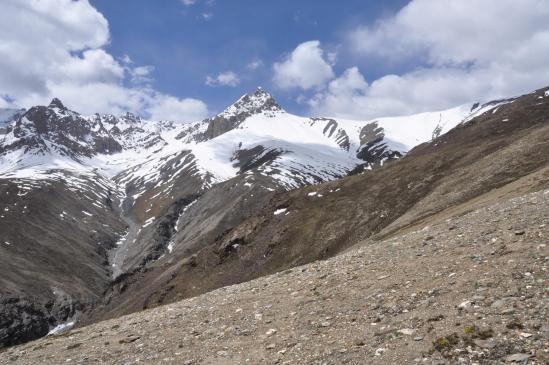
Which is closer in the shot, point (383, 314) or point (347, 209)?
point (383, 314)

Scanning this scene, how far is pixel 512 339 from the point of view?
13.5 meters

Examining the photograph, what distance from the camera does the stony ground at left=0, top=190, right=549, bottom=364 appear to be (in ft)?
47.8

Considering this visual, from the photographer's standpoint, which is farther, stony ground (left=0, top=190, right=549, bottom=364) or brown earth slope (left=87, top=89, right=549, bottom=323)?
brown earth slope (left=87, top=89, right=549, bottom=323)

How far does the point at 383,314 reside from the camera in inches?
721

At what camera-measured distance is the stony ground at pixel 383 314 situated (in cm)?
1457

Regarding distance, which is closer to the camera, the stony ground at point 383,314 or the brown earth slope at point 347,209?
the stony ground at point 383,314

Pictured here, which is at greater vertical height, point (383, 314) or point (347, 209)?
point (347, 209)

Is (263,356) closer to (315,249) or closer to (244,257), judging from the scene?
(315,249)

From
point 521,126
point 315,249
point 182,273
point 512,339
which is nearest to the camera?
point 512,339

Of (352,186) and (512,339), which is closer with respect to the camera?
(512,339)

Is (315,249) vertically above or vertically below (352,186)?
below

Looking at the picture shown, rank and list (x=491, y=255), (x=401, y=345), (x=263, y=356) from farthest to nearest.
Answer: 1. (x=491, y=255)
2. (x=263, y=356)
3. (x=401, y=345)

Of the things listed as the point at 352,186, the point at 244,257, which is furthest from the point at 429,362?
the point at 352,186

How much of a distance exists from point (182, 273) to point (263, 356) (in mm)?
85463
